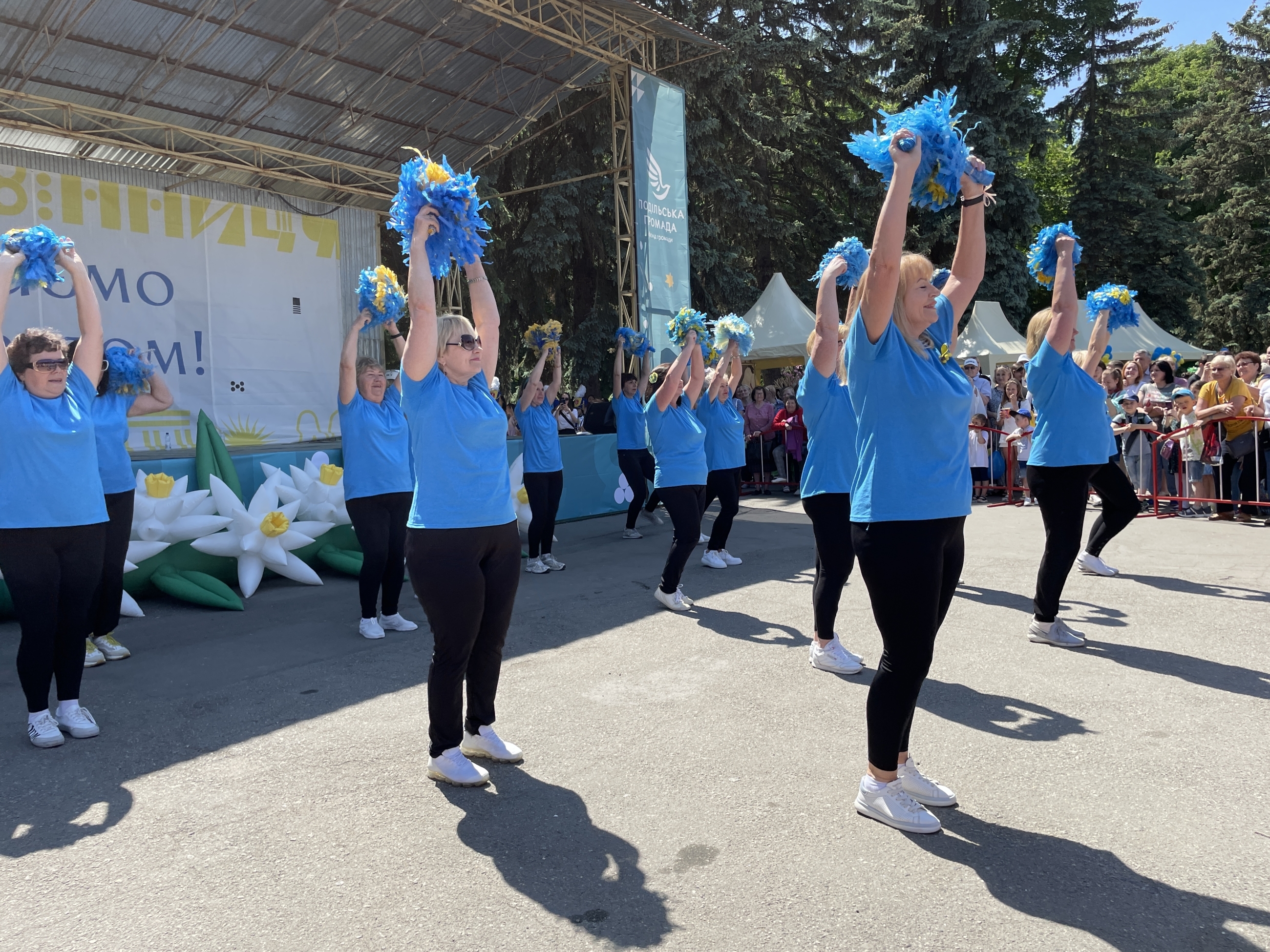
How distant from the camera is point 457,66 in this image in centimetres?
1312

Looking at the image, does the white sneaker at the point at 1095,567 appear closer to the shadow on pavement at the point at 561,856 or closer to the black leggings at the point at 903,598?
the black leggings at the point at 903,598

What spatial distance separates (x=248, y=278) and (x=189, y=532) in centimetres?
747

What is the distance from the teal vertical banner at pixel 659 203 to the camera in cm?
1307

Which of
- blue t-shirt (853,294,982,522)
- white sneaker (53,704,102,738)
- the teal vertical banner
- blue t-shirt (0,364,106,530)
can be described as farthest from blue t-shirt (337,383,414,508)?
the teal vertical banner

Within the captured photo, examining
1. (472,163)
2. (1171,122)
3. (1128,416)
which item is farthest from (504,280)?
(1171,122)

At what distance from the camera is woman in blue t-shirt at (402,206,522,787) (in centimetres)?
339

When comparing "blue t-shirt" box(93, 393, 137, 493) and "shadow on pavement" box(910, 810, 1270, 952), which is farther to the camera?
"blue t-shirt" box(93, 393, 137, 493)

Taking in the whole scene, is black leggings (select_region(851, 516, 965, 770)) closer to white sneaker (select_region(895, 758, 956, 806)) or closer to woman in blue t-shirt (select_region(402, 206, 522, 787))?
white sneaker (select_region(895, 758, 956, 806))

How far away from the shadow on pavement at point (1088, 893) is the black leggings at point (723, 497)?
4662 mm

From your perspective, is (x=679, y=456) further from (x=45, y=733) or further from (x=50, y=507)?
(x=45, y=733)

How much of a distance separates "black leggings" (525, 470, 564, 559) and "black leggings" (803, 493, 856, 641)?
372cm

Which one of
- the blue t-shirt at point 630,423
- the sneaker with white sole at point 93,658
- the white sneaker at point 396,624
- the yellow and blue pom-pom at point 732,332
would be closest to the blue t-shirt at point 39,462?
the sneaker with white sole at point 93,658

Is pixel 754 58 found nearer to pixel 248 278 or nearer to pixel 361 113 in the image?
pixel 361 113

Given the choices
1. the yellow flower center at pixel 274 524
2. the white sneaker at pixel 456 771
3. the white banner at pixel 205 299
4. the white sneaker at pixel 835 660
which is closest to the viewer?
the white sneaker at pixel 456 771
